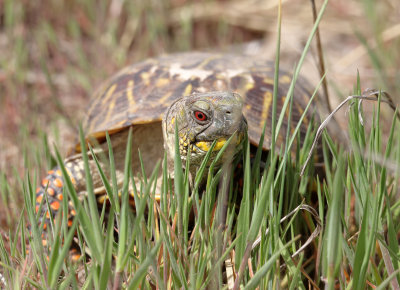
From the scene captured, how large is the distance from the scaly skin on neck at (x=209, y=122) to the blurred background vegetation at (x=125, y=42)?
1495mm

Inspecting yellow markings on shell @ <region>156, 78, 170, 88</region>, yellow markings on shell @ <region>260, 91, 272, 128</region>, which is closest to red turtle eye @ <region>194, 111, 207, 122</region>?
yellow markings on shell @ <region>260, 91, 272, 128</region>

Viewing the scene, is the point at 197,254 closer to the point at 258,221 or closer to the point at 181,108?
the point at 258,221

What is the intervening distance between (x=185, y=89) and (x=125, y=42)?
2585mm

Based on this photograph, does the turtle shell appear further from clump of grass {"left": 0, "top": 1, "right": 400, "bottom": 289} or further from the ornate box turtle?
clump of grass {"left": 0, "top": 1, "right": 400, "bottom": 289}

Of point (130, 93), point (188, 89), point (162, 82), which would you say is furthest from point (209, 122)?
point (130, 93)

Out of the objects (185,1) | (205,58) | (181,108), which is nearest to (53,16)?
(185,1)

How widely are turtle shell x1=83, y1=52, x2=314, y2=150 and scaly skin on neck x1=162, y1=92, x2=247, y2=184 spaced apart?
0.45m

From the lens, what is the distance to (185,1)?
529 centimetres

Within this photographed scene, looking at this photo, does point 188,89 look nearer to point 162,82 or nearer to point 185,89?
point 185,89

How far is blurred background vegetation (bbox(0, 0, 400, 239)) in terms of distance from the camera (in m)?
3.68

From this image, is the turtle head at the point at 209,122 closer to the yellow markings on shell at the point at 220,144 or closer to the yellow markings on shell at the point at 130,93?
the yellow markings on shell at the point at 220,144

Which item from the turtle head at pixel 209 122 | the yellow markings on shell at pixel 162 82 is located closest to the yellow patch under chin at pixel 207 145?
the turtle head at pixel 209 122

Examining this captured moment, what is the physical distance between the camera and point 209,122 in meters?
1.64

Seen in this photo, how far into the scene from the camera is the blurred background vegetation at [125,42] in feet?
12.1
